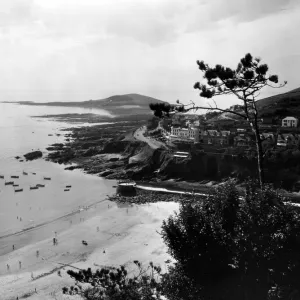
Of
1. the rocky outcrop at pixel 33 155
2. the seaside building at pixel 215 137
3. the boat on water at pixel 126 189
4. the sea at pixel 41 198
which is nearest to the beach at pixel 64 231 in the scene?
the sea at pixel 41 198

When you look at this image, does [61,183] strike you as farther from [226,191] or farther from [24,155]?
[226,191]

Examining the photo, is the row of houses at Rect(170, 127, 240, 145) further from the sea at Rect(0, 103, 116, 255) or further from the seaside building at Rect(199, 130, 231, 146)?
the sea at Rect(0, 103, 116, 255)

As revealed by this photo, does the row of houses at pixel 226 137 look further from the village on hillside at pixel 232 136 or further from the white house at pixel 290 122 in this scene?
the white house at pixel 290 122

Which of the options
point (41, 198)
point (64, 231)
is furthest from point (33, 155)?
point (64, 231)

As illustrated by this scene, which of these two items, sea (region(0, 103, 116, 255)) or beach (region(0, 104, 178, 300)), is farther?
sea (region(0, 103, 116, 255))

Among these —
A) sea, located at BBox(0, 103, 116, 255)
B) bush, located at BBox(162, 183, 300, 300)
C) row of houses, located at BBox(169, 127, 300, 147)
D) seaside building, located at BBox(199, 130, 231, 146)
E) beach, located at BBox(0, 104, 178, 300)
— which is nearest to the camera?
bush, located at BBox(162, 183, 300, 300)

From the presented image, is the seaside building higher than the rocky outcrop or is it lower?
higher

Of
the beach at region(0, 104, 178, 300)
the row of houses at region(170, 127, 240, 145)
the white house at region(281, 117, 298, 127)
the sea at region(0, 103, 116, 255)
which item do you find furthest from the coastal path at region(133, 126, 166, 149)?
the white house at region(281, 117, 298, 127)

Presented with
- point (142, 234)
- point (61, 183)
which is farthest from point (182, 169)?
point (142, 234)
